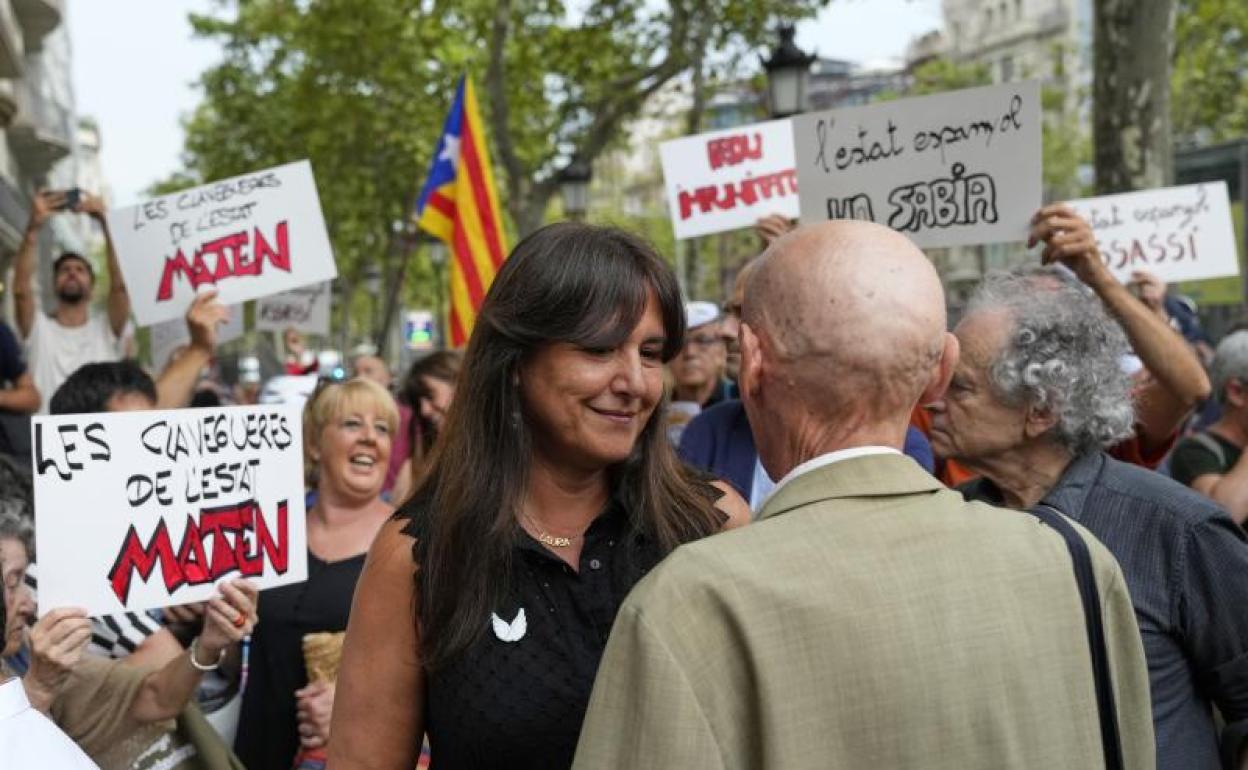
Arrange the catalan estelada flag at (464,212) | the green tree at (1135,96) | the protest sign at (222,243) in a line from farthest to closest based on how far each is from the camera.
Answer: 1. the green tree at (1135,96)
2. the catalan estelada flag at (464,212)
3. the protest sign at (222,243)

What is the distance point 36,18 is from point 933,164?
24.8 metres

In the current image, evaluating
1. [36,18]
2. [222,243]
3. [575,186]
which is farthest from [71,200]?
[36,18]

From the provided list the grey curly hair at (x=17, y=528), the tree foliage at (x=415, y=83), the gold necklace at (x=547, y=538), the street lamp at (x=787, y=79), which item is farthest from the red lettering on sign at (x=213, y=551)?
the tree foliage at (x=415, y=83)

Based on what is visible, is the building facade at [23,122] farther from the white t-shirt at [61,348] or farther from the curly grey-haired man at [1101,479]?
the curly grey-haired man at [1101,479]

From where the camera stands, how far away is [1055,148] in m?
42.4

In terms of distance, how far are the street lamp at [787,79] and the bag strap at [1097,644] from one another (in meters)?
9.02

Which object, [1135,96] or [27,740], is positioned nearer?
[27,740]

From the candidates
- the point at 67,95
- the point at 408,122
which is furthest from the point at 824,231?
the point at 67,95

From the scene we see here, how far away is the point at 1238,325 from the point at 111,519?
573 centimetres

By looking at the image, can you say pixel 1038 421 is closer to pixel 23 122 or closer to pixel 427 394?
pixel 427 394

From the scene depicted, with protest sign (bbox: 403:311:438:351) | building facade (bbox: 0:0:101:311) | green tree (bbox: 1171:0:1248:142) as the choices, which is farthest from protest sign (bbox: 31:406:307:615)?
protest sign (bbox: 403:311:438:351)

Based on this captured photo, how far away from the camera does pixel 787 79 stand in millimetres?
10953

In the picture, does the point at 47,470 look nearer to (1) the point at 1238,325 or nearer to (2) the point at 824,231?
(2) the point at 824,231

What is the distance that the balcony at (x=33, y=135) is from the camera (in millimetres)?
26438
